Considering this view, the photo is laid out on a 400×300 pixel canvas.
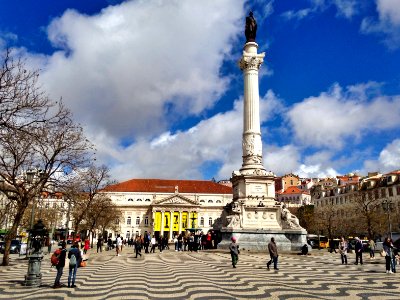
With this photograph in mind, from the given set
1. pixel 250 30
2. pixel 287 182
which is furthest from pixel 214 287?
pixel 287 182

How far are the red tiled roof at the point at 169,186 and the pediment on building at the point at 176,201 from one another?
16.5 ft

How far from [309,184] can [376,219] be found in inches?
2947

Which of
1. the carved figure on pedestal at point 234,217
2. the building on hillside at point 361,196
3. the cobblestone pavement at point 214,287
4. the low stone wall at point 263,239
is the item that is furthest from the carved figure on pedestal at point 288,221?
the building on hillside at point 361,196

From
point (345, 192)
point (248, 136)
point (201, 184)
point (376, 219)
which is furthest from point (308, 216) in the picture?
point (248, 136)

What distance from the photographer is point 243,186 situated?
30938 mm

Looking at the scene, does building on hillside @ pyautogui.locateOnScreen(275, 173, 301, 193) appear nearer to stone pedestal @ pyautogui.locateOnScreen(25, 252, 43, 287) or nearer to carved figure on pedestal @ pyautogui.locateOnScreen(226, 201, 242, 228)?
carved figure on pedestal @ pyautogui.locateOnScreen(226, 201, 242, 228)

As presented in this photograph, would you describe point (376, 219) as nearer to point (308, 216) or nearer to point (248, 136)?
point (308, 216)

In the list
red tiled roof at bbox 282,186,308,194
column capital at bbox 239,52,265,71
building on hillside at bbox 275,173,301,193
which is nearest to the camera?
column capital at bbox 239,52,265,71

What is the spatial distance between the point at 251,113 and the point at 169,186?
74.3 meters

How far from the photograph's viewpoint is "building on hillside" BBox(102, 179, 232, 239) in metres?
97.9

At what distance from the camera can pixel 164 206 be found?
97.9 metres

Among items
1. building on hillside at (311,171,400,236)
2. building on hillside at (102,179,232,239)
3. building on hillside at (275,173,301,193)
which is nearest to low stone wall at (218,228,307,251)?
building on hillside at (311,171,400,236)

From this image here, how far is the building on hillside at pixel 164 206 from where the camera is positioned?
97.9 metres

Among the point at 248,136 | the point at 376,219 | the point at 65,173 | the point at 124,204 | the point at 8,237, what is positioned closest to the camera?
the point at 8,237
